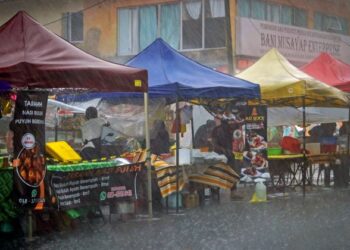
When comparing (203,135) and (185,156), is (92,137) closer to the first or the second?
(185,156)

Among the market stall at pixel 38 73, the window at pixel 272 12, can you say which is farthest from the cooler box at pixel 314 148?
the window at pixel 272 12

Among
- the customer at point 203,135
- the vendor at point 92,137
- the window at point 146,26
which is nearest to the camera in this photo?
the vendor at point 92,137

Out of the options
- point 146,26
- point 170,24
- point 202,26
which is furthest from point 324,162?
point 146,26

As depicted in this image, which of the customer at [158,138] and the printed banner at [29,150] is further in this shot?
the customer at [158,138]

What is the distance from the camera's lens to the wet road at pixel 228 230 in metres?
8.02

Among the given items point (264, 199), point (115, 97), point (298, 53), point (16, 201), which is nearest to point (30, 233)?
point (16, 201)

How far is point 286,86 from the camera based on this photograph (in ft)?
42.4

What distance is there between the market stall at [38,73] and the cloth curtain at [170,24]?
1593cm

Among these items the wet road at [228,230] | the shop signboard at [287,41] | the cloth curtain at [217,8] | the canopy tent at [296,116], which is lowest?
the wet road at [228,230]

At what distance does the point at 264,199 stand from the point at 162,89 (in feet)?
11.5

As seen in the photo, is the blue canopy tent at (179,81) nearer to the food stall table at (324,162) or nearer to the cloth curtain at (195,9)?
the food stall table at (324,162)

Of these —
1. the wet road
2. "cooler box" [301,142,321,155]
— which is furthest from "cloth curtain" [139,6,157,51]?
the wet road

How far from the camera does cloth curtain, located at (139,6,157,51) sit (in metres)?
25.7

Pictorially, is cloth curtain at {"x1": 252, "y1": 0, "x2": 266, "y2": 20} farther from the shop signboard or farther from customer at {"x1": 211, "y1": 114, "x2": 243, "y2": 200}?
customer at {"x1": 211, "y1": 114, "x2": 243, "y2": 200}
